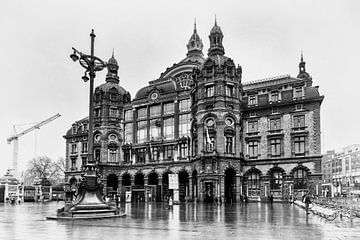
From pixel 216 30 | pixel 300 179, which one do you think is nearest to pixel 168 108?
pixel 216 30

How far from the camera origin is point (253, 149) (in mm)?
66938

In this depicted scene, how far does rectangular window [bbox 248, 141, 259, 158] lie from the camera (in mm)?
66562

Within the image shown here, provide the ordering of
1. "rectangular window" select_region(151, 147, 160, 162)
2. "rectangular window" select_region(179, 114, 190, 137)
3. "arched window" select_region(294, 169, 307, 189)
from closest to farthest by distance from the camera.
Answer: "arched window" select_region(294, 169, 307, 189) < "rectangular window" select_region(179, 114, 190, 137) < "rectangular window" select_region(151, 147, 160, 162)

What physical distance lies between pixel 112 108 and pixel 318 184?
39.5m

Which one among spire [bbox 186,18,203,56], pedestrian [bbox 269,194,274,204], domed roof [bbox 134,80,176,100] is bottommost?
pedestrian [bbox 269,194,274,204]

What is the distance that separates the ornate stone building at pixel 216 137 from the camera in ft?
206

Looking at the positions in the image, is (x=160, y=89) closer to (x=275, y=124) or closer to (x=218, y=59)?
(x=218, y=59)

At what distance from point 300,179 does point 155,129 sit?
26969mm

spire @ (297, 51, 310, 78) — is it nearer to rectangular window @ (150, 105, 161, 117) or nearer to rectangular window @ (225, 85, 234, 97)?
rectangular window @ (225, 85, 234, 97)

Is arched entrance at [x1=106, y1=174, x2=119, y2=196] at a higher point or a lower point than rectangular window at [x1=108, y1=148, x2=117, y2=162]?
lower

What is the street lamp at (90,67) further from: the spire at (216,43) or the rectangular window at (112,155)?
the rectangular window at (112,155)

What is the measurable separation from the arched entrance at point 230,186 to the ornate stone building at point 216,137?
0.15 m

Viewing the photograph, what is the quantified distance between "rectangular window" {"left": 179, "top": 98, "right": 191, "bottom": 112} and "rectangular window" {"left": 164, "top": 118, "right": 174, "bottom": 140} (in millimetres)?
2794

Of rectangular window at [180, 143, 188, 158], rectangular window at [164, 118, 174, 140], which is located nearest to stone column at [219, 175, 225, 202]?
rectangular window at [180, 143, 188, 158]
